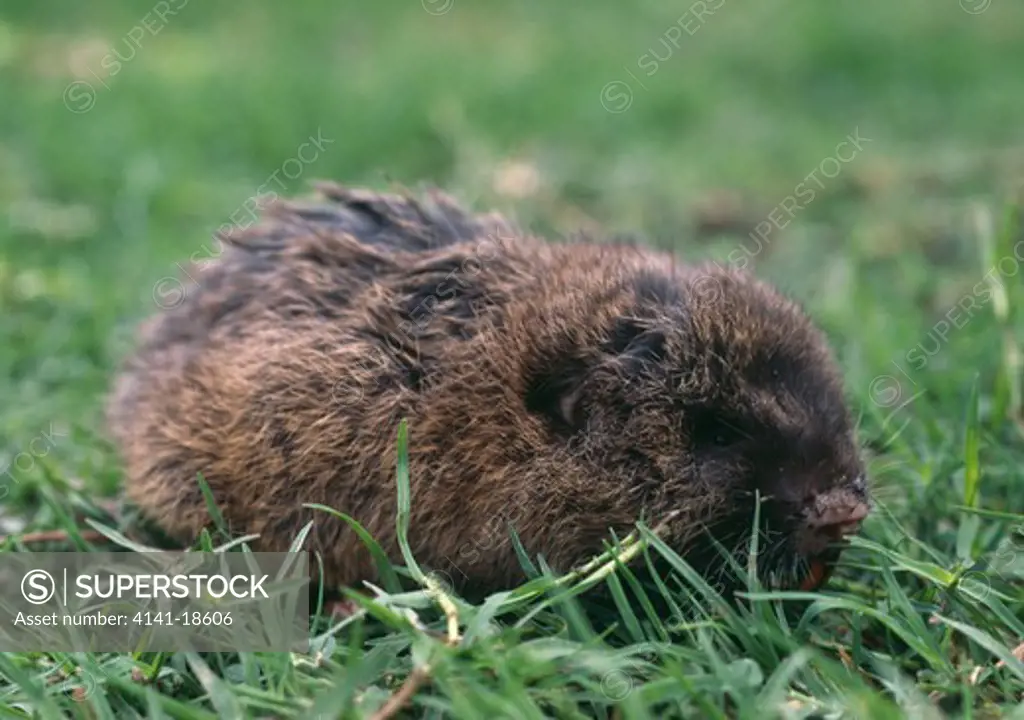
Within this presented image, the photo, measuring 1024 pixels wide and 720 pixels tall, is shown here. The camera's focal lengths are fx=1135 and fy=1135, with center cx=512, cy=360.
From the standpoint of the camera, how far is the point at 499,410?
426 centimetres

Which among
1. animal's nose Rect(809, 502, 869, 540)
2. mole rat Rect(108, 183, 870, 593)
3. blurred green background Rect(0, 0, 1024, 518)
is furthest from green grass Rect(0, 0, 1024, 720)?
mole rat Rect(108, 183, 870, 593)

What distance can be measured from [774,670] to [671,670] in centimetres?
42

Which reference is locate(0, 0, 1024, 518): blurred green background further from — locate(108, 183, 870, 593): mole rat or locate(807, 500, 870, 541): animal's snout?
Result: locate(807, 500, 870, 541): animal's snout

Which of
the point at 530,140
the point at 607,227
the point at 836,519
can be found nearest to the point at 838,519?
the point at 836,519

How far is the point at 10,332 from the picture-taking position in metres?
6.52

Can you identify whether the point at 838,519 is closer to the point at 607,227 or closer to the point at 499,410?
the point at 499,410

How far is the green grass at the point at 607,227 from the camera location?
3420 mm

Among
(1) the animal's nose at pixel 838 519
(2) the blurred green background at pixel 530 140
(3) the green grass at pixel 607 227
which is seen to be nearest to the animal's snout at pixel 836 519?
(1) the animal's nose at pixel 838 519

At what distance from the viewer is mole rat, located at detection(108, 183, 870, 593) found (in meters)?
4.03

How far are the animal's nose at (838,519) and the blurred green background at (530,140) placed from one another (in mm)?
1012

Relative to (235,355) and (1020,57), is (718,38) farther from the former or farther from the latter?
(235,355)

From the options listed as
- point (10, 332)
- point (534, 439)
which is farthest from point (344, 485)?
point (10, 332)

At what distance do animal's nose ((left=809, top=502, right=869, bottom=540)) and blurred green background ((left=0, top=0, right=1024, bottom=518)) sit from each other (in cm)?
101

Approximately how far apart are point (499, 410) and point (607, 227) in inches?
180
